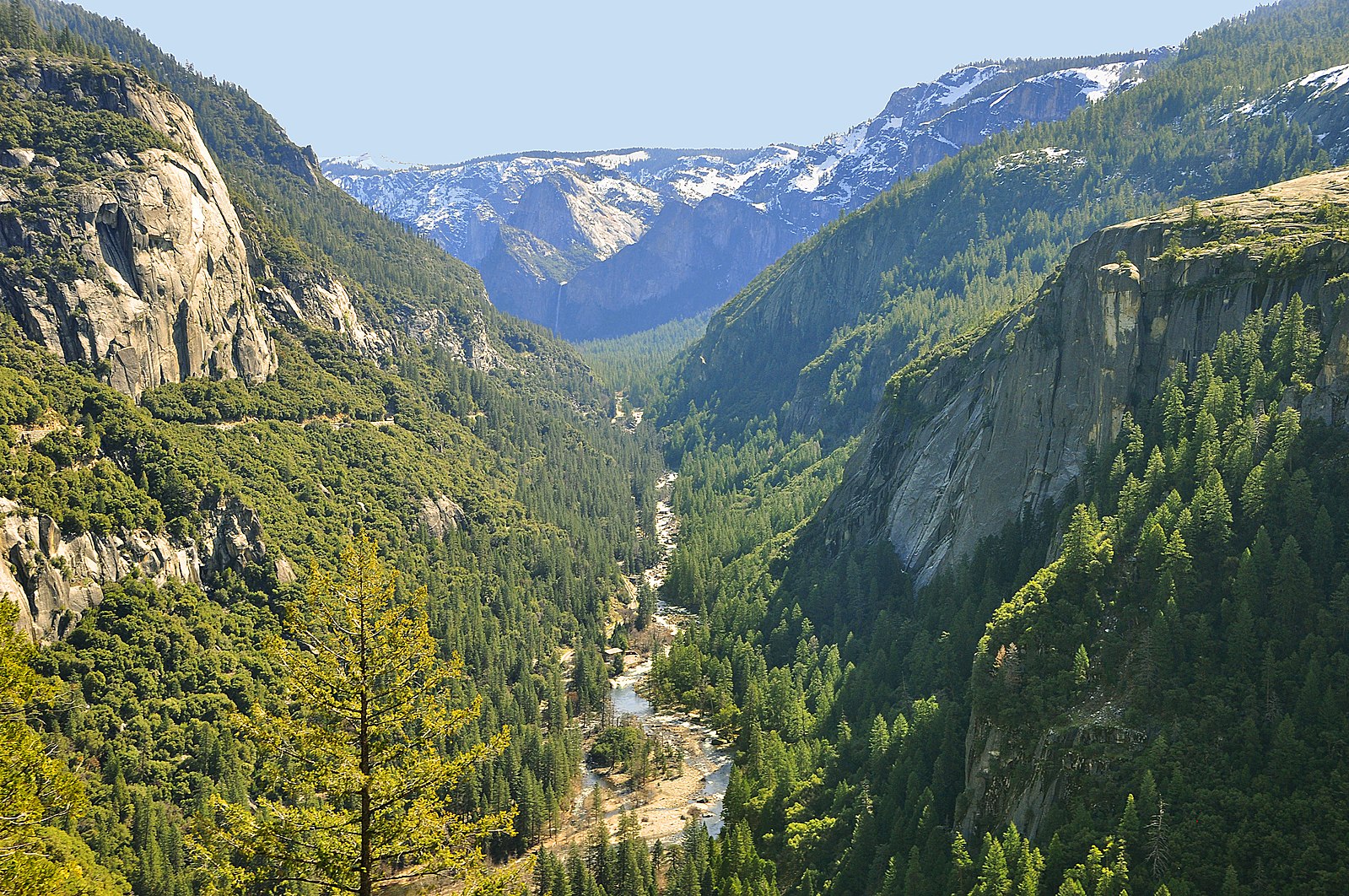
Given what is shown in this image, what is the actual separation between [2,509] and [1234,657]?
116 metres

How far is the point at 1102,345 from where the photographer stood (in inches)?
4498

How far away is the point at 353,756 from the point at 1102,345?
10091cm

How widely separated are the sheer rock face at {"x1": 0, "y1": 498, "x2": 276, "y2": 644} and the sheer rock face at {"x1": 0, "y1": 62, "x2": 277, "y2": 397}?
100ft

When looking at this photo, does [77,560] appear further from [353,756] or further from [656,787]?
[353,756]

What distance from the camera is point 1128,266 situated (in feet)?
373

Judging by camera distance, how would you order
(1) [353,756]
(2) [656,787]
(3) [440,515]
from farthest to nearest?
(3) [440,515]
(2) [656,787]
(1) [353,756]

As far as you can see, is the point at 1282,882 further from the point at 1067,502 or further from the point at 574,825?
the point at 574,825

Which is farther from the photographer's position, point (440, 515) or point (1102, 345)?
point (440, 515)

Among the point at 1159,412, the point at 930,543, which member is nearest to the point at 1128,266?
the point at 1159,412

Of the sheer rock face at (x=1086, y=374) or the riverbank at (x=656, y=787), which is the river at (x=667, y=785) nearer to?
the riverbank at (x=656, y=787)

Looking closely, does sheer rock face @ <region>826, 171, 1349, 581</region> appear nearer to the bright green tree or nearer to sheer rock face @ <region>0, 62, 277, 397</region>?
the bright green tree

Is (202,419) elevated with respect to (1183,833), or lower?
elevated

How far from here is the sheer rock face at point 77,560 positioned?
108m

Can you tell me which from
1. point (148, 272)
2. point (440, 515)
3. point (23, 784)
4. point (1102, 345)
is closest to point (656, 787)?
point (1102, 345)
